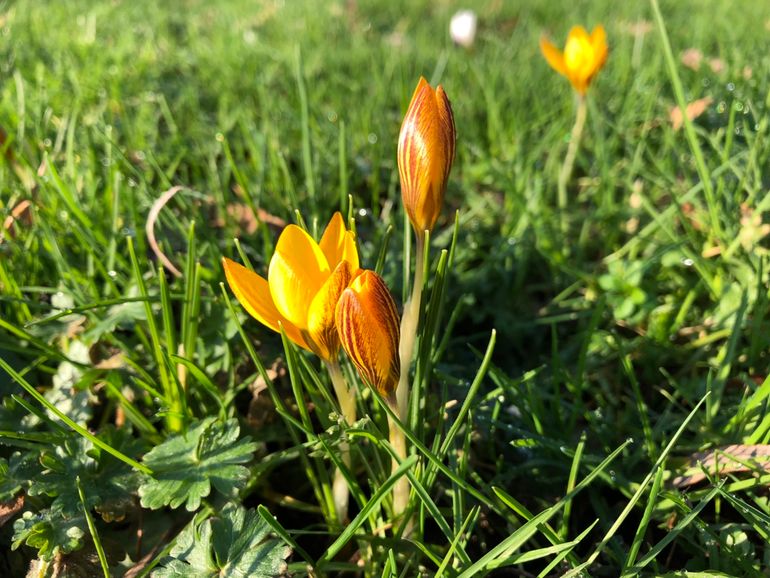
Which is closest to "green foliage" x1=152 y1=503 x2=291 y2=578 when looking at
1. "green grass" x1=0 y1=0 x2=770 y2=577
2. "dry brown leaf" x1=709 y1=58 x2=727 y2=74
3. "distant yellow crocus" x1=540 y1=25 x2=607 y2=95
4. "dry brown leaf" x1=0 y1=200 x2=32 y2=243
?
"green grass" x1=0 y1=0 x2=770 y2=577

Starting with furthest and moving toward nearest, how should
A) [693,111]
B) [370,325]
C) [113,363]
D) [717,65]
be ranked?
1. [717,65]
2. [693,111]
3. [113,363]
4. [370,325]

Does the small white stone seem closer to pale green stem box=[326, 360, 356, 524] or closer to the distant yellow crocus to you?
the distant yellow crocus

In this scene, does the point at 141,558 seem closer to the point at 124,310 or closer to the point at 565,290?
the point at 124,310

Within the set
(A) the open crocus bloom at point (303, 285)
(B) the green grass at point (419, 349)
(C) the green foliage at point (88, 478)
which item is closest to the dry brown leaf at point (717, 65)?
(B) the green grass at point (419, 349)

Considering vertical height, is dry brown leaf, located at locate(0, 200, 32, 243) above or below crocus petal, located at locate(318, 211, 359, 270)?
below

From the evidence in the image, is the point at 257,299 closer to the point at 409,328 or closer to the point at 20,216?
the point at 409,328

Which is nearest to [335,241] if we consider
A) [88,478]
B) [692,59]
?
[88,478]

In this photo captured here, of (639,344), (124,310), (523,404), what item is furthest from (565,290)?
(124,310)
